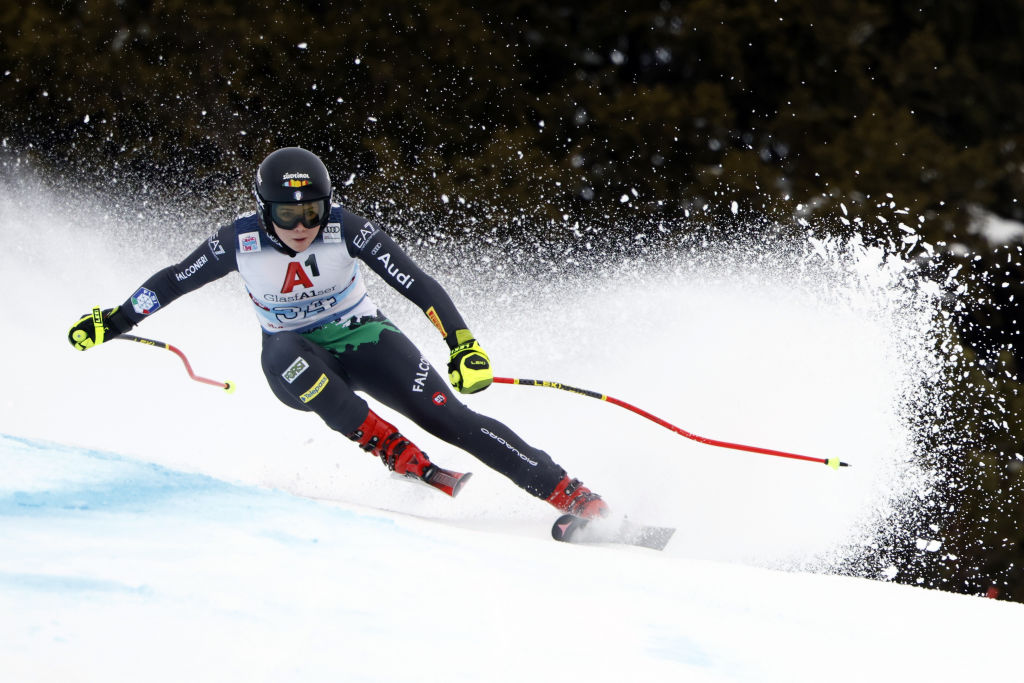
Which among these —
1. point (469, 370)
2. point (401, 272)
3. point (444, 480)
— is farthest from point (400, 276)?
point (444, 480)

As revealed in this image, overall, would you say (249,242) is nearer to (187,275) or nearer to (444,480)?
(187,275)

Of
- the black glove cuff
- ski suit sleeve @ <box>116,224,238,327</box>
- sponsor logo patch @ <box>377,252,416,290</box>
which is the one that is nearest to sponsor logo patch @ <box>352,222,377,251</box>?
sponsor logo patch @ <box>377,252,416,290</box>

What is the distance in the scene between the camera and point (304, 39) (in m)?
9.85

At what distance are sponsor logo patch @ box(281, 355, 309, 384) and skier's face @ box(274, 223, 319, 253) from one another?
0.40m

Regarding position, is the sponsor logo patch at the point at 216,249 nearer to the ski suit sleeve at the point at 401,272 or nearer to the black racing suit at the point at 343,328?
the black racing suit at the point at 343,328

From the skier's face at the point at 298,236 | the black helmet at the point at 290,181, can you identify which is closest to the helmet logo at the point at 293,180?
the black helmet at the point at 290,181

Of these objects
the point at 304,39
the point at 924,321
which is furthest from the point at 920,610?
the point at 304,39

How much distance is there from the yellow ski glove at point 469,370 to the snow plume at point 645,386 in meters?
0.68

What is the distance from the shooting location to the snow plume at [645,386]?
439cm

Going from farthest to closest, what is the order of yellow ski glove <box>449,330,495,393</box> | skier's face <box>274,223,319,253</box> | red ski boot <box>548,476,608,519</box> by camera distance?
red ski boot <box>548,476,608,519</box> → skier's face <box>274,223,319,253</box> → yellow ski glove <box>449,330,495,393</box>

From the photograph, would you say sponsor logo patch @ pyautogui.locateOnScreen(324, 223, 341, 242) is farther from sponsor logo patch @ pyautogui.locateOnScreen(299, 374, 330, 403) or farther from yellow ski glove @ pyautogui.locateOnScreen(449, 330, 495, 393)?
yellow ski glove @ pyautogui.locateOnScreen(449, 330, 495, 393)

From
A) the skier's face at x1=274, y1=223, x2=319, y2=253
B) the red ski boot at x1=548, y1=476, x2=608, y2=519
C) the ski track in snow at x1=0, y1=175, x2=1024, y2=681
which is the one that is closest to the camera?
the ski track in snow at x1=0, y1=175, x2=1024, y2=681

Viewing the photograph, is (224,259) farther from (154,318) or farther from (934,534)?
(934,534)

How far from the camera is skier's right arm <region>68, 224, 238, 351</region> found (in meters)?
3.54
